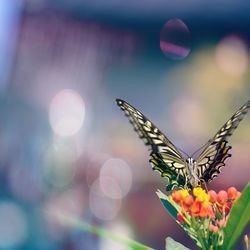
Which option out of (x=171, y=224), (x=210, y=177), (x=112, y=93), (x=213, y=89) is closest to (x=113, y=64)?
(x=112, y=93)

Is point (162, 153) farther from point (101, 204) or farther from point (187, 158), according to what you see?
point (101, 204)

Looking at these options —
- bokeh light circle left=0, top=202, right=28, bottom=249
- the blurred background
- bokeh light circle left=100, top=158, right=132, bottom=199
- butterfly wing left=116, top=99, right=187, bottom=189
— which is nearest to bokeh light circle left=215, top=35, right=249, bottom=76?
the blurred background

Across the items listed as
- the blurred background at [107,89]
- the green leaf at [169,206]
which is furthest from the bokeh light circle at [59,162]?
the green leaf at [169,206]

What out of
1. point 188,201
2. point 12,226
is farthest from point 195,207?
point 12,226

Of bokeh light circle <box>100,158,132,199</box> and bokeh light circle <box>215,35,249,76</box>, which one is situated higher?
bokeh light circle <box>215,35,249,76</box>

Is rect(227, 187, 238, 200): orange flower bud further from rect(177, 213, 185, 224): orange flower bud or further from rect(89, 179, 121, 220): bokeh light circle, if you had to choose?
rect(89, 179, 121, 220): bokeh light circle

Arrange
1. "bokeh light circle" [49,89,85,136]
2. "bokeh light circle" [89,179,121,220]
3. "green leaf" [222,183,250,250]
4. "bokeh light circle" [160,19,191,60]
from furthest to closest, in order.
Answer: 1. "bokeh light circle" [49,89,85,136]
2. "bokeh light circle" [160,19,191,60]
3. "bokeh light circle" [89,179,121,220]
4. "green leaf" [222,183,250,250]

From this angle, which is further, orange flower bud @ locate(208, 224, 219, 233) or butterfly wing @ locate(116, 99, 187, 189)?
butterfly wing @ locate(116, 99, 187, 189)
